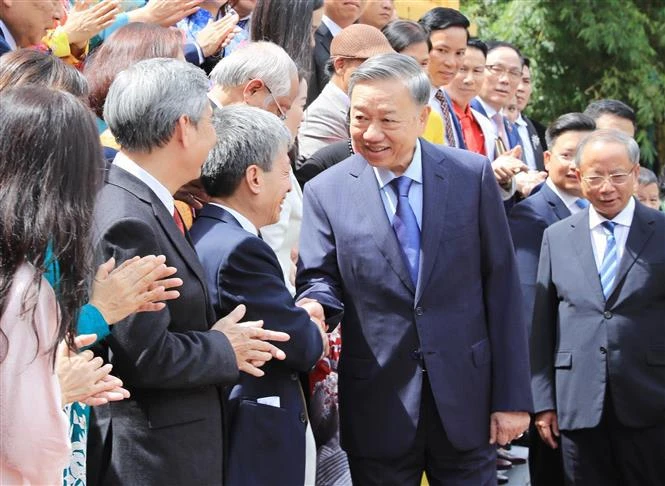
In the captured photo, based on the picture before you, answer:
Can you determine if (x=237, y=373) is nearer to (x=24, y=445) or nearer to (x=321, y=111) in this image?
(x=24, y=445)

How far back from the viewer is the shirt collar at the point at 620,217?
578cm

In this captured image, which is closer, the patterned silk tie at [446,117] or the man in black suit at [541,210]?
the man in black suit at [541,210]

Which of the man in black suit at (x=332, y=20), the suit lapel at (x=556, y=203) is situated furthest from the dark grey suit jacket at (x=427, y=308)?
the man in black suit at (x=332, y=20)

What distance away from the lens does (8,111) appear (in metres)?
2.69

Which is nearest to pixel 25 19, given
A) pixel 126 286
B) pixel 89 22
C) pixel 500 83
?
pixel 89 22

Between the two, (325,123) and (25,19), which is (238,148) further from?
(325,123)

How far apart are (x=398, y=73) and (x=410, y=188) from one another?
453 millimetres

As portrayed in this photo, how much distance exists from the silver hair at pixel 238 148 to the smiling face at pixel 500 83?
4633mm

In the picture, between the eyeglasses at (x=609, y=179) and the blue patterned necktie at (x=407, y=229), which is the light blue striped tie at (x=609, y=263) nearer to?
the eyeglasses at (x=609, y=179)

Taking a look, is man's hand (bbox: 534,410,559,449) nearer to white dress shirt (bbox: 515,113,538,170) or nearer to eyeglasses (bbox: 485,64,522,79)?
white dress shirt (bbox: 515,113,538,170)

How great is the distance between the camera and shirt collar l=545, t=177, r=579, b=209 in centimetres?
664

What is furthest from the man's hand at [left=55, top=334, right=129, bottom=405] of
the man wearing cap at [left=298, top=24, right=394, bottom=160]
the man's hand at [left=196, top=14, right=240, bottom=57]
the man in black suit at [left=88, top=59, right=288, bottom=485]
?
the man wearing cap at [left=298, top=24, right=394, bottom=160]

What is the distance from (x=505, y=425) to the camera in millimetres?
4379

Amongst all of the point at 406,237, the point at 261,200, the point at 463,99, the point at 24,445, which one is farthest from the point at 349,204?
the point at 463,99
